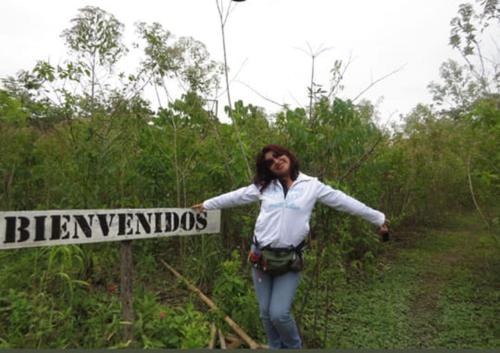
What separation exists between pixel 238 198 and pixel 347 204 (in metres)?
0.81

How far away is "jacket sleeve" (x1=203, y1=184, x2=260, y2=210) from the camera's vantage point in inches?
108

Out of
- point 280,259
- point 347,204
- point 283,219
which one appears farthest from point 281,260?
point 347,204

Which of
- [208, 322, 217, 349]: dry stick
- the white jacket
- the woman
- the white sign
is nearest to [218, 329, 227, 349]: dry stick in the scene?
[208, 322, 217, 349]: dry stick

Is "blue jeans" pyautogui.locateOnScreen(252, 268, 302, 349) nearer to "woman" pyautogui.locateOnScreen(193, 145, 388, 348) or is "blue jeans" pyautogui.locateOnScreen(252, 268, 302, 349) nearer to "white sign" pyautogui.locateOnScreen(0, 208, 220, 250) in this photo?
"woman" pyautogui.locateOnScreen(193, 145, 388, 348)

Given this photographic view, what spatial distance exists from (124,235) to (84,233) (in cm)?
27

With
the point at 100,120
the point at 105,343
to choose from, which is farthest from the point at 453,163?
the point at 105,343

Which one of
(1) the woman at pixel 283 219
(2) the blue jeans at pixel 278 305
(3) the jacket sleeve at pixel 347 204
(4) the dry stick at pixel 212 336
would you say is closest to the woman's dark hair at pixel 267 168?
(1) the woman at pixel 283 219

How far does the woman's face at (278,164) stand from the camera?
2.56 metres

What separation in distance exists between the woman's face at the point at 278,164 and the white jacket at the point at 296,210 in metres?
0.10

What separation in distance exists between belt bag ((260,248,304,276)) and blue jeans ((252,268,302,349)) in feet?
0.23

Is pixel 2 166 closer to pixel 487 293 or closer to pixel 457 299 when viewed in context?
pixel 457 299

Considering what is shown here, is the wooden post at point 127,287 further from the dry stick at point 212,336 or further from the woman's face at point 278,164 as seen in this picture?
the woman's face at point 278,164

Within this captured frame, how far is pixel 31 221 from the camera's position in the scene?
2.09 meters

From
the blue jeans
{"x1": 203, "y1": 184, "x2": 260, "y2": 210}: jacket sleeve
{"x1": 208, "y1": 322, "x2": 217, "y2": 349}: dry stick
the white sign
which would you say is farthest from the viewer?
{"x1": 208, "y1": 322, "x2": 217, "y2": 349}: dry stick
